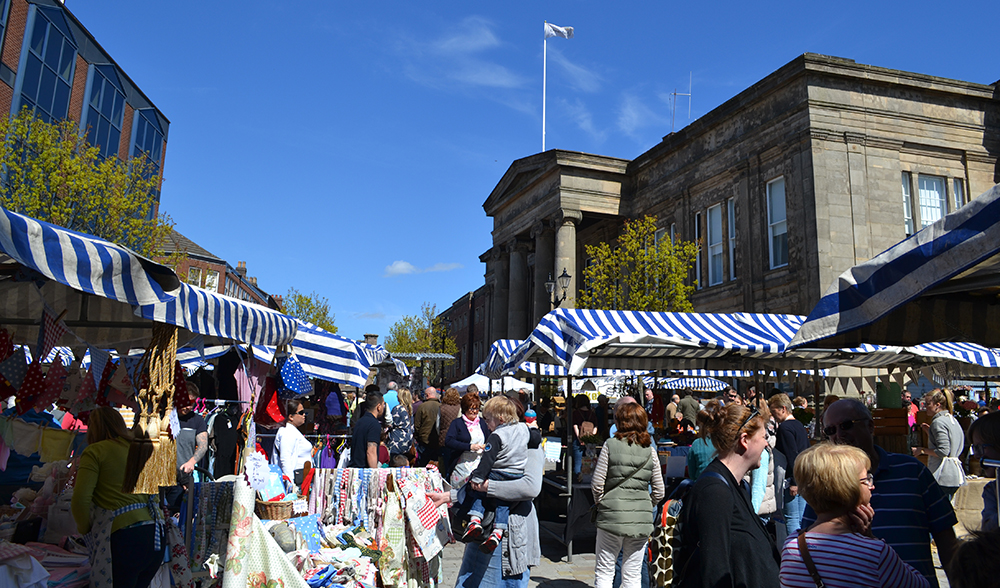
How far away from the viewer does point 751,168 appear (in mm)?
24469

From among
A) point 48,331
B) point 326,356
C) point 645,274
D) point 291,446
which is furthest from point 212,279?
point 48,331

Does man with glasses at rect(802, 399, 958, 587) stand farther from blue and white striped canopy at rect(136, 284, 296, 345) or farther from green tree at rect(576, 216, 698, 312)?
green tree at rect(576, 216, 698, 312)

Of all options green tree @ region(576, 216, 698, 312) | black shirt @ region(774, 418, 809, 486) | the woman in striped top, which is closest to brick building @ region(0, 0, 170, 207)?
green tree @ region(576, 216, 698, 312)

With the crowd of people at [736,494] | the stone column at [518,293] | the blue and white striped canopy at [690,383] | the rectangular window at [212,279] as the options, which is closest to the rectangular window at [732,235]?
the blue and white striped canopy at [690,383]

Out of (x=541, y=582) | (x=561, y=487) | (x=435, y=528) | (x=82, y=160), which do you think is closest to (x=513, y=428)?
(x=435, y=528)

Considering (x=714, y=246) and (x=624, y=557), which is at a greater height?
(x=714, y=246)

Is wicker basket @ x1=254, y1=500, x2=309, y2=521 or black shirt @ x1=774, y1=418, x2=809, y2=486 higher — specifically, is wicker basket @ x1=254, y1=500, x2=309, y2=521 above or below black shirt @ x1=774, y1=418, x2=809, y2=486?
below

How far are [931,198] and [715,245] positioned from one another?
756cm

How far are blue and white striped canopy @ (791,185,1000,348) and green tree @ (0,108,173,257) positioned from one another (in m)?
22.1

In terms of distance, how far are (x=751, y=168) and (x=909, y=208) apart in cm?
541

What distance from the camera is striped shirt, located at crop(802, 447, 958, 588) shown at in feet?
10.4

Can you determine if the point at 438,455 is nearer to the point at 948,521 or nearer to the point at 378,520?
the point at 378,520

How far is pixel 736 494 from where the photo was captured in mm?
3258

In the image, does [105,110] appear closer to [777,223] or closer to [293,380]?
[293,380]
